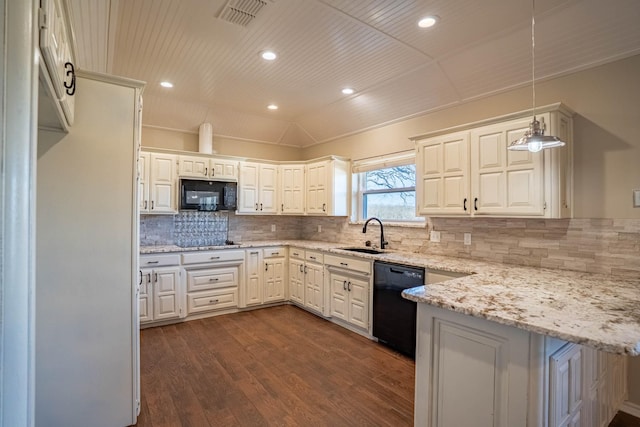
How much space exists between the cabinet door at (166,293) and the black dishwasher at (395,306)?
242cm

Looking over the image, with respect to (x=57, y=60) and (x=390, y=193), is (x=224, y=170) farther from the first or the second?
(x=57, y=60)

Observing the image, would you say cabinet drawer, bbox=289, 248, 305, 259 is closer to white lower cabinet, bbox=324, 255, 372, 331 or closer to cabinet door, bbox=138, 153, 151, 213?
white lower cabinet, bbox=324, 255, 372, 331

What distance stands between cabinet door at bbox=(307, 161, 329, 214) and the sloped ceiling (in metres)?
1.05

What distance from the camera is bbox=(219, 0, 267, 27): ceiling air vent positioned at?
2.25 meters

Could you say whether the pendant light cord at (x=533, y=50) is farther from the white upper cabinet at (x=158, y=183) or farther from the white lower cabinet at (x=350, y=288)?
the white upper cabinet at (x=158, y=183)

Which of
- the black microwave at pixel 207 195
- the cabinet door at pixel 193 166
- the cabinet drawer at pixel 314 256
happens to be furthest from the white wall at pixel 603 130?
the cabinet door at pixel 193 166

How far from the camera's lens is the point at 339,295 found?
13.0ft

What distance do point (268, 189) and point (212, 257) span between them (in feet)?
4.72

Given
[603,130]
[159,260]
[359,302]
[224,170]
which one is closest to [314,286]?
[359,302]

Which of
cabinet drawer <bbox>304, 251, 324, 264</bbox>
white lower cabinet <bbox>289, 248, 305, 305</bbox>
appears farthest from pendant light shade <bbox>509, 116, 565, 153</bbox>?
white lower cabinet <bbox>289, 248, 305, 305</bbox>

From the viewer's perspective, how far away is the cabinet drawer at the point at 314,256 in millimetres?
4254

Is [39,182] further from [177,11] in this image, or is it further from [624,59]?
[624,59]

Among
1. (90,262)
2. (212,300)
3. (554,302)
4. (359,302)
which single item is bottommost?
(212,300)

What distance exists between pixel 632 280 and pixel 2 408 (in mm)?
3327
